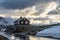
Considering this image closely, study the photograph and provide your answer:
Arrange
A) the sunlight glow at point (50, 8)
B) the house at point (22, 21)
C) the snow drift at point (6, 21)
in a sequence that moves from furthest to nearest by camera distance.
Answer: the sunlight glow at point (50, 8), the house at point (22, 21), the snow drift at point (6, 21)

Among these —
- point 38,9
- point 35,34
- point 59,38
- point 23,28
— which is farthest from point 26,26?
point 59,38

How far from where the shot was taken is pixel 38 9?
885 cm

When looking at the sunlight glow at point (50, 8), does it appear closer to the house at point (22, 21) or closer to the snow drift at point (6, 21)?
the house at point (22, 21)

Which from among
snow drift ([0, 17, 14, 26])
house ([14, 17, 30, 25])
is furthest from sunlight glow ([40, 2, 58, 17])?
snow drift ([0, 17, 14, 26])

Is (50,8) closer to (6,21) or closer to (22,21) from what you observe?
(22,21)

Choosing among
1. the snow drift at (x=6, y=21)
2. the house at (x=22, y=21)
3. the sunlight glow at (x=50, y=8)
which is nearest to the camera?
the snow drift at (x=6, y=21)

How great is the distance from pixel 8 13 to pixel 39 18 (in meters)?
1.77

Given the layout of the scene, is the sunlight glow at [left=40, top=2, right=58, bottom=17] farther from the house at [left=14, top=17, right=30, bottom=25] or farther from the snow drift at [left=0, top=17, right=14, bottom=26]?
the snow drift at [left=0, top=17, right=14, bottom=26]

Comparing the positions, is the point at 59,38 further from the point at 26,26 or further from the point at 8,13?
the point at 8,13

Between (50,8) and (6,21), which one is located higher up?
(50,8)

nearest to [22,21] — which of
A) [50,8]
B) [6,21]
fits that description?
[6,21]

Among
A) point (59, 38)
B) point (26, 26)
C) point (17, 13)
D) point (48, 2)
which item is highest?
point (48, 2)

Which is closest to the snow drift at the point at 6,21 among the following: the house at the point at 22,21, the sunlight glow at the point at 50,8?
the house at the point at 22,21

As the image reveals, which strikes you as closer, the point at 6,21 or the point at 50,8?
the point at 6,21
